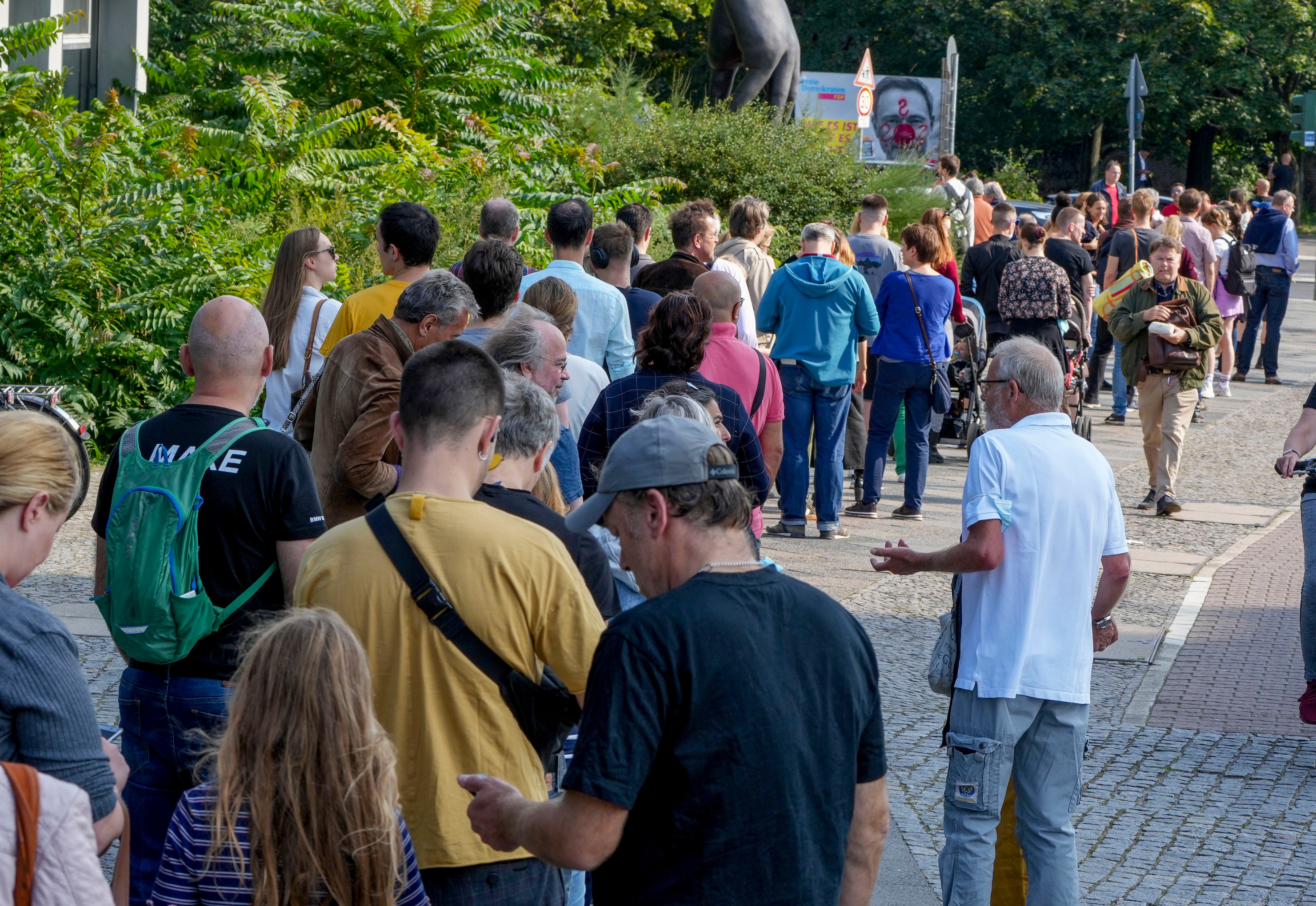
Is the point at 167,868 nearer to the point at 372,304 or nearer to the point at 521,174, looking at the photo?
Answer: the point at 372,304

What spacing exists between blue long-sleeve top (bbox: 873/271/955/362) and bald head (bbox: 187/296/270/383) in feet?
21.9

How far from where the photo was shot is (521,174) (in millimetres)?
13914

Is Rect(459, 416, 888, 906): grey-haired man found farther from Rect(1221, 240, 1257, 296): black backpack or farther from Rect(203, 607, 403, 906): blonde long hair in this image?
Rect(1221, 240, 1257, 296): black backpack

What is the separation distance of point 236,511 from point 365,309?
2406 mm

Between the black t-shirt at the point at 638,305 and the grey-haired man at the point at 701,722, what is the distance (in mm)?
5340

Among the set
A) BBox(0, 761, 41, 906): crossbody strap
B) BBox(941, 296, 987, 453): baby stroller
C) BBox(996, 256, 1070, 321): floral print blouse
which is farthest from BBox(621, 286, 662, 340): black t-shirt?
BBox(0, 761, 41, 906): crossbody strap

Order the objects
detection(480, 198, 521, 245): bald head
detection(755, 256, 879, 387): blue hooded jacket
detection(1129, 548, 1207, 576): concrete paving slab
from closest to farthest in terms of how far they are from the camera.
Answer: detection(480, 198, 521, 245): bald head < detection(755, 256, 879, 387): blue hooded jacket < detection(1129, 548, 1207, 576): concrete paving slab

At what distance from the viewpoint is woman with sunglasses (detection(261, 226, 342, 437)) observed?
21.3 ft

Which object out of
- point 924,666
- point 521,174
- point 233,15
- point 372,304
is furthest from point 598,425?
point 233,15

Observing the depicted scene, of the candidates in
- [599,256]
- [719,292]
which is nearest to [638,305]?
[599,256]

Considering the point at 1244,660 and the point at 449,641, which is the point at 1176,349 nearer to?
the point at 1244,660

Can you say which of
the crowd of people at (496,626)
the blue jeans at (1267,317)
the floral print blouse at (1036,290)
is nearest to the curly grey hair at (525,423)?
the crowd of people at (496,626)

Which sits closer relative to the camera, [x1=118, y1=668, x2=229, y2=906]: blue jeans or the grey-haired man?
the grey-haired man

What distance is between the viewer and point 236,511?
11.9 ft
